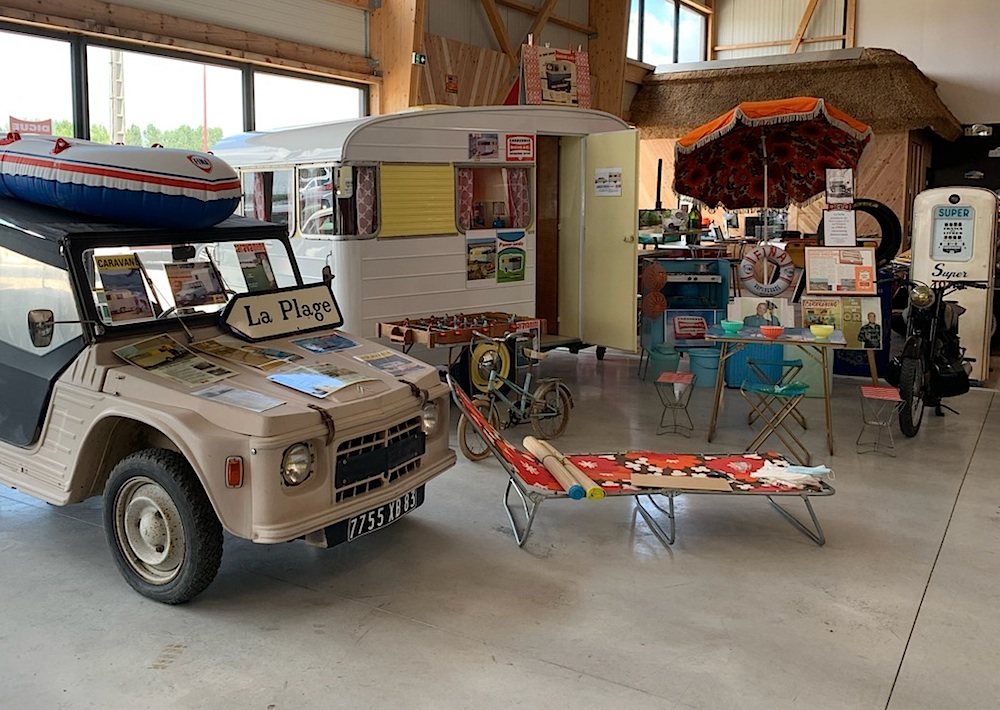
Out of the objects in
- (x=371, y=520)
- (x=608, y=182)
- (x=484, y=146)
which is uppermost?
(x=484, y=146)

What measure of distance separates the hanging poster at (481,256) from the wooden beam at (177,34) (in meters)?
3.58

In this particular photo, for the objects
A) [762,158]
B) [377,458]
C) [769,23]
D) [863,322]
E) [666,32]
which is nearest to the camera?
[377,458]

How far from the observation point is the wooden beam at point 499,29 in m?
12.8

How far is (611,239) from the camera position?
824 centimetres

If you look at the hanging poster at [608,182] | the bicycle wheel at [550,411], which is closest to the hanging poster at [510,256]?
the hanging poster at [608,182]

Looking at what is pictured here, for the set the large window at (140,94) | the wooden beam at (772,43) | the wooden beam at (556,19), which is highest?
the wooden beam at (772,43)

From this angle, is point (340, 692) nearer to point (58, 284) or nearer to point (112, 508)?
point (112, 508)

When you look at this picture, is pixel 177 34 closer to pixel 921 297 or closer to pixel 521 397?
pixel 521 397

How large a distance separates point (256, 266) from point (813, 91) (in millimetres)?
13399

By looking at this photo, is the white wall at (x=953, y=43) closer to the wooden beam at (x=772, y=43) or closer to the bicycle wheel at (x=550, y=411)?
the wooden beam at (x=772, y=43)

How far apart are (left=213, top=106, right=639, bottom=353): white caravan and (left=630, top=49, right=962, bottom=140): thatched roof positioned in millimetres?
8296

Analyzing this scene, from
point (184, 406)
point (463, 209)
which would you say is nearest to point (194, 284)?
A: point (184, 406)

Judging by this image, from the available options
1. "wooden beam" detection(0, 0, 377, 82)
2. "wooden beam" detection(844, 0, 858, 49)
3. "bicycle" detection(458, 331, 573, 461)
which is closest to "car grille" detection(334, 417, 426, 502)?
"bicycle" detection(458, 331, 573, 461)

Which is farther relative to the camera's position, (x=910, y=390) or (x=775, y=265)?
(x=775, y=265)
